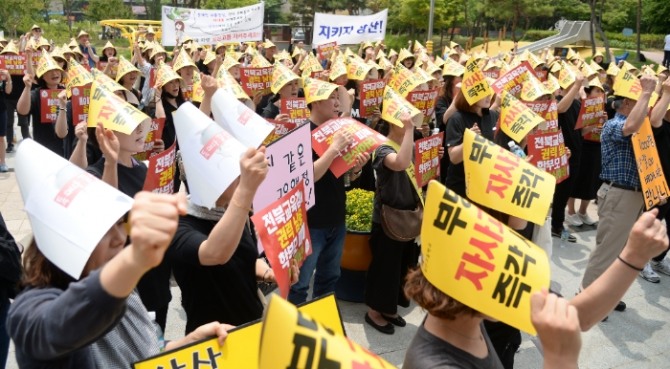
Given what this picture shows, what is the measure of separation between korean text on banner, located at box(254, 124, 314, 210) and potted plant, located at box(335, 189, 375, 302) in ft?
5.38

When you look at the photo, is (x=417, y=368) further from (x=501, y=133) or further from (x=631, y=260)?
(x=501, y=133)

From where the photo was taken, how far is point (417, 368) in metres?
1.99

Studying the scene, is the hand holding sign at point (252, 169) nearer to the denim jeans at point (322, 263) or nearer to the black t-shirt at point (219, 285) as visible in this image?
the black t-shirt at point (219, 285)

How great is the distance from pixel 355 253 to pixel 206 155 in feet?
9.45

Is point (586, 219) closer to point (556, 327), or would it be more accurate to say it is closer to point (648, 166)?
point (648, 166)

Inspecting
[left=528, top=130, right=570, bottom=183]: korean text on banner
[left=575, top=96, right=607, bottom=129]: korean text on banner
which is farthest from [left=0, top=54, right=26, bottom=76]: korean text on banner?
[left=575, top=96, right=607, bottom=129]: korean text on banner

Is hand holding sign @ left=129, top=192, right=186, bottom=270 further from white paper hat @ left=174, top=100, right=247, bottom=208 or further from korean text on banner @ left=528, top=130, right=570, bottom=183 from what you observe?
korean text on banner @ left=528, top=130, right=570, bottom=183

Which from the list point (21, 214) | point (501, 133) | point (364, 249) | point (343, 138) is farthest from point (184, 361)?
point (21, 214)

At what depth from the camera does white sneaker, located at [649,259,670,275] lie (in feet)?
21.2

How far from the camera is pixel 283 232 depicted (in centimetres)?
308

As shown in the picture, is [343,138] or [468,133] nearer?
[468,133]

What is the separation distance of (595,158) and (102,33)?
45707 mm

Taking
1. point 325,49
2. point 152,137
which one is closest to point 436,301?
point 152,137

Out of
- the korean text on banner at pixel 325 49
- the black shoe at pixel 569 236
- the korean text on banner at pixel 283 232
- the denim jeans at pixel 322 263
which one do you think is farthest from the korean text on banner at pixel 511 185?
the korean text on banner at pixel 325 49
